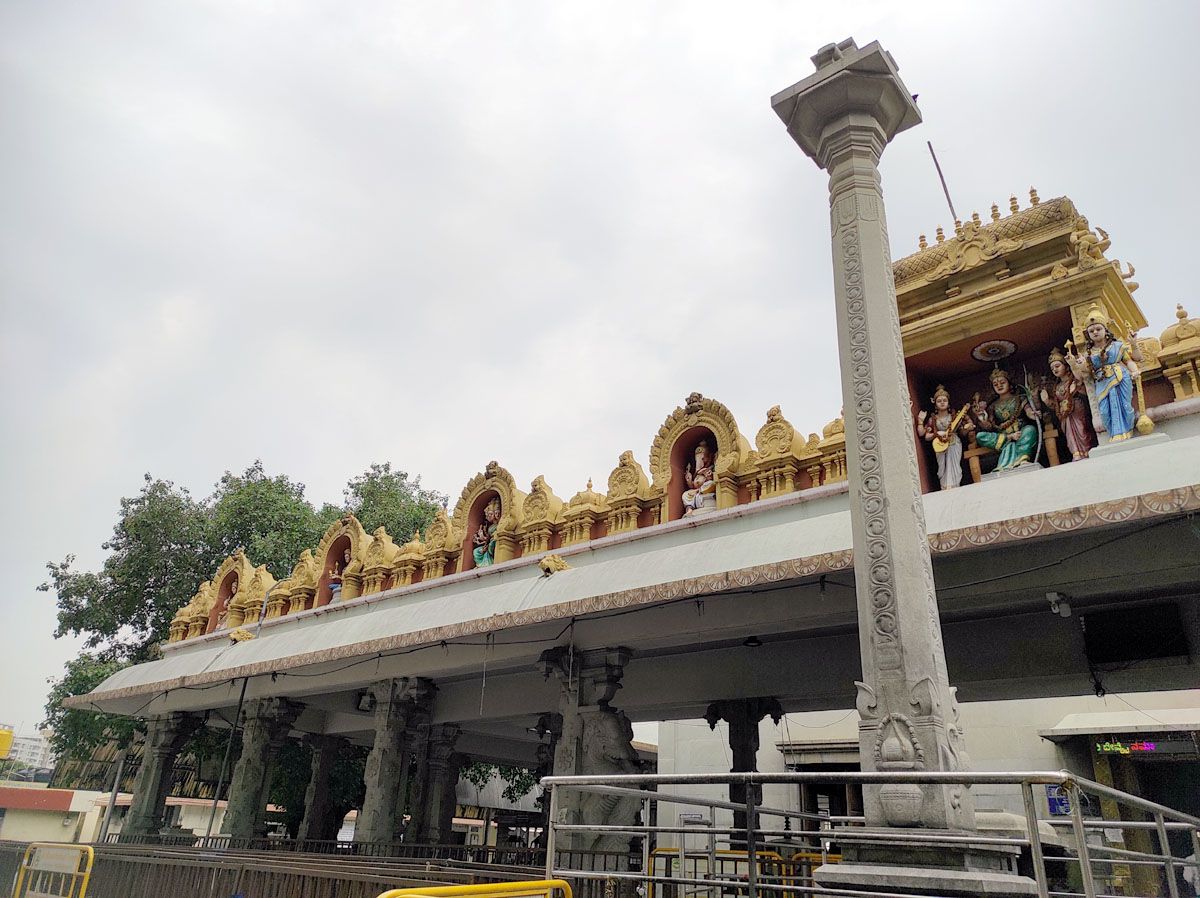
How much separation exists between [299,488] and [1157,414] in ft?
78.9

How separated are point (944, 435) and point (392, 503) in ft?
63.5

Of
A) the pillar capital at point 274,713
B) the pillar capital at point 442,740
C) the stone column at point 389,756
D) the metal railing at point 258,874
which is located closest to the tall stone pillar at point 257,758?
the pillar capital at point 274,713

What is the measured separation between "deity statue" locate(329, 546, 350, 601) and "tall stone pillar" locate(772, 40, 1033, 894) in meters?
12.3

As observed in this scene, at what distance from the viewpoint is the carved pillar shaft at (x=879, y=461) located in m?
4.61

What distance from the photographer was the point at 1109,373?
25.9ft

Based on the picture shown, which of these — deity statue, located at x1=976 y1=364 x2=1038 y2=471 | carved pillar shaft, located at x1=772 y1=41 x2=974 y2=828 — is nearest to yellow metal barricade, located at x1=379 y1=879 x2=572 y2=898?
carved pillar shaft, located at x1=772 y1=41 x2=974 y2=828

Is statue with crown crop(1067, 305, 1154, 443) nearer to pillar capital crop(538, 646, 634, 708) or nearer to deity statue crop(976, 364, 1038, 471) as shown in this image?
deity statue crop(976, 364, 1038, 471)

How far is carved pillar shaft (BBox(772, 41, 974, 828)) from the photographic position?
461cm

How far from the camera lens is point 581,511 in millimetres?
11820

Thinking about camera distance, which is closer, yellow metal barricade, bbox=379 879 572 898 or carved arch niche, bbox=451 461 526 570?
yellow metal barricade, bbox=379 879 572 898

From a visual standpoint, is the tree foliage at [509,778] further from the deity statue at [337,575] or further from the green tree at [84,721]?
the deity statue at [337,575]

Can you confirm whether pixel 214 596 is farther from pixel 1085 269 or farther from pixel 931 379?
pixel 1085 269

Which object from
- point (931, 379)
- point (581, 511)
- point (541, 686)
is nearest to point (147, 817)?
point (541, 686)

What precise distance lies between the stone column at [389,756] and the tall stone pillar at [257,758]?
2947 mm
